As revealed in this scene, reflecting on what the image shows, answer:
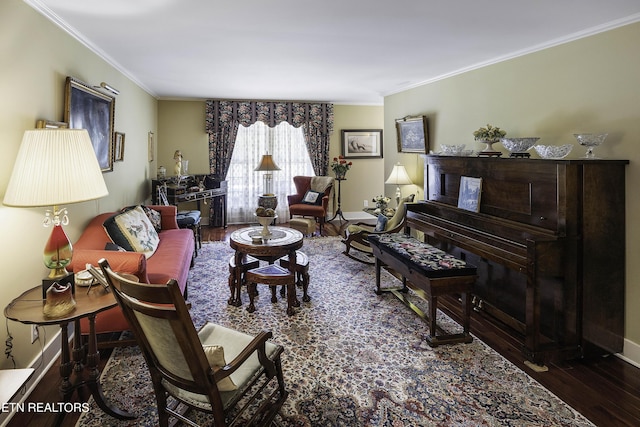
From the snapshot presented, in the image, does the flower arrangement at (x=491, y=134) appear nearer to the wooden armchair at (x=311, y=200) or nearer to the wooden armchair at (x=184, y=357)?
the wooden armchair at (x=184, y=357)

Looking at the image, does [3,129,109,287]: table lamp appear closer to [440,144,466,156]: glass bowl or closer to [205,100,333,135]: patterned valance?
[440,144,466,156]: glass bowl

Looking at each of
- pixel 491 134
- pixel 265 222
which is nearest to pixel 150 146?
pixel 265 222

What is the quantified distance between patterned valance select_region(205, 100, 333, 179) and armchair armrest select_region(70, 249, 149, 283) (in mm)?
4631

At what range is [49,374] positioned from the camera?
2506 mm

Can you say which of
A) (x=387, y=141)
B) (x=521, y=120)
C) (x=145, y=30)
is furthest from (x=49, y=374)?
(x=387, y=141)

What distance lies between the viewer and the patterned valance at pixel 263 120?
7.23m

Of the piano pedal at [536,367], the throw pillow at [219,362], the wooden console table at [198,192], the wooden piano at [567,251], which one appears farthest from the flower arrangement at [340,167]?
the throw pillow at [219,362]

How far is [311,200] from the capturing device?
7.08 m

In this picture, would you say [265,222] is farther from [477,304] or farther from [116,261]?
[477,304]

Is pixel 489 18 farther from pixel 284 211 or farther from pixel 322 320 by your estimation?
pixel 284 211

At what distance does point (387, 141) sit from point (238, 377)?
5.30m

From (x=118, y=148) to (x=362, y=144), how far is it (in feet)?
16.3

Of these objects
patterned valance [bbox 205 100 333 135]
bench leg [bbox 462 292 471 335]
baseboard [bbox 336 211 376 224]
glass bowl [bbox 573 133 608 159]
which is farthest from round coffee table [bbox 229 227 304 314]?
baseboard [bbox 336 211 376 224]

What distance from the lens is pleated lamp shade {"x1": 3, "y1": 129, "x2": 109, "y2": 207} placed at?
1.87 meters
